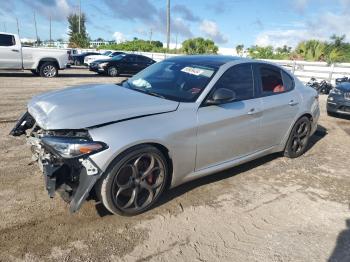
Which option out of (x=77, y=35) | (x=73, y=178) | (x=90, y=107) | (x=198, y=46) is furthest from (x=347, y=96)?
(x=77, y=35)

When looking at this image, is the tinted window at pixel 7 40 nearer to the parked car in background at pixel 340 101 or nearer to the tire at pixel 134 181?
the parked car in background at pixel 340 101

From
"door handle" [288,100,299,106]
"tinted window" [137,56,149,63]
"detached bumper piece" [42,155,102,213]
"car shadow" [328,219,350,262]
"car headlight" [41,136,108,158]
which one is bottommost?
"car shadow" [328,219,350,262]

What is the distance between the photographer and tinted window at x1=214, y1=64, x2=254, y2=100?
439 centimetres

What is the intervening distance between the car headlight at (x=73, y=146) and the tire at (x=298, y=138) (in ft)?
11.5

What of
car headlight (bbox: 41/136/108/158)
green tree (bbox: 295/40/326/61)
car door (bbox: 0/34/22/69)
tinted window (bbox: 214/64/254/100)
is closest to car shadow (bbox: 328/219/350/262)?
tinted window (bbox: 214/64/254/100)

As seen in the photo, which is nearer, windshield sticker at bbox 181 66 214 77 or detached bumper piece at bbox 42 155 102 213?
detached bumper piece at bbox 42 155 102 213

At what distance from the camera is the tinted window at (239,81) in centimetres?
439

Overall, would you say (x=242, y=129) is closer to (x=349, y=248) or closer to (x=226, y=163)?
(x=226, y=163)

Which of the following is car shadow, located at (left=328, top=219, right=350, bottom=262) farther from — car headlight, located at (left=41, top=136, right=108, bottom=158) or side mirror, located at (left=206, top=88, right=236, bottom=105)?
car headlight, located at (left=41, top=136, right=108, bottom=158)

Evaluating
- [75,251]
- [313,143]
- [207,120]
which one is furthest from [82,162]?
[313,143]

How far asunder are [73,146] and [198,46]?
118 ft

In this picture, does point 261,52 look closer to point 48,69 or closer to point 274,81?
point 48,69

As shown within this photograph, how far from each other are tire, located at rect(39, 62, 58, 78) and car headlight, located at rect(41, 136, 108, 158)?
13.9 m

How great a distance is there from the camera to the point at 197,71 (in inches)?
175
